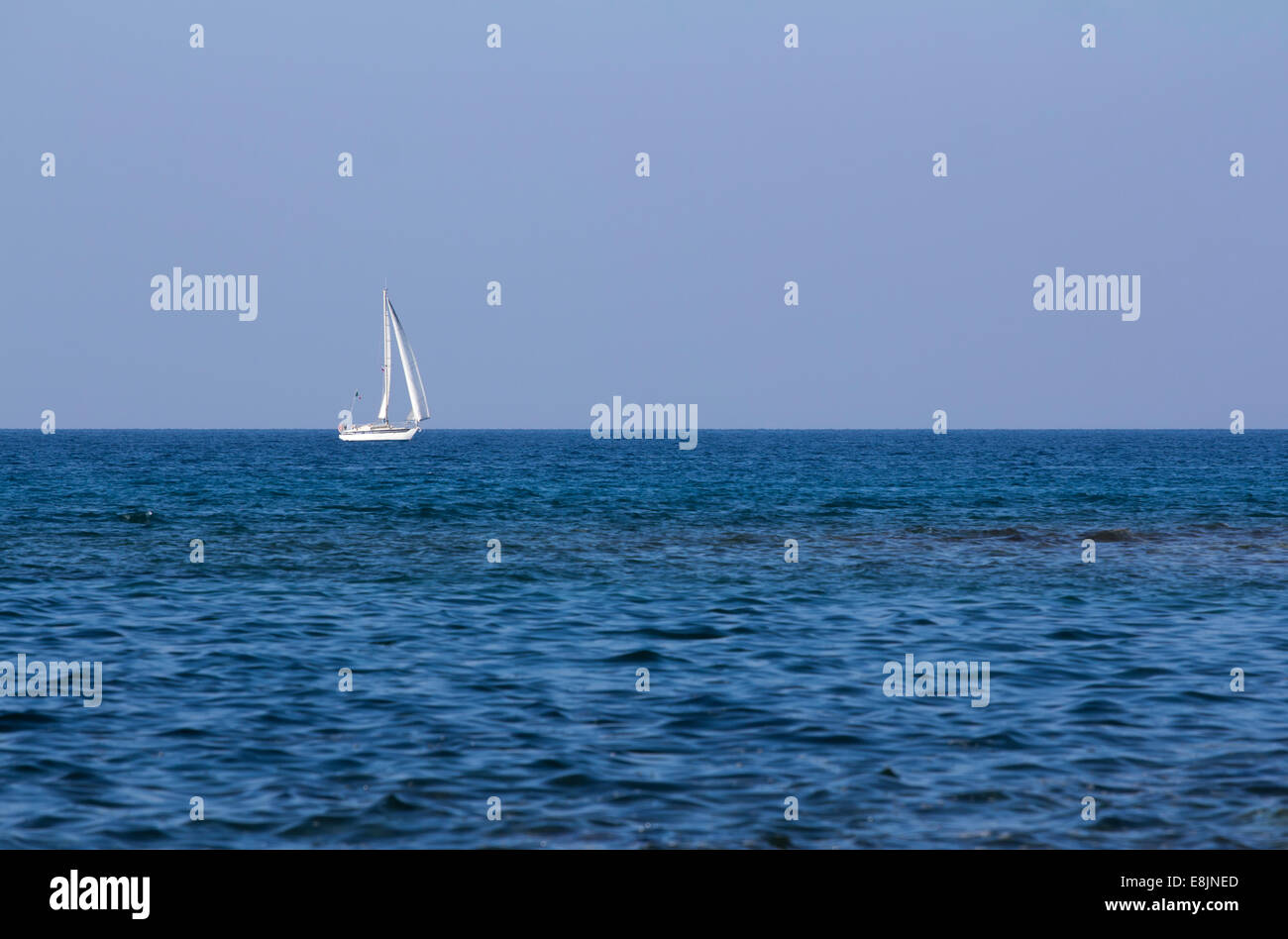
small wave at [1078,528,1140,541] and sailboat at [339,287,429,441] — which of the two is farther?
sailboat at [339,287,429,441]

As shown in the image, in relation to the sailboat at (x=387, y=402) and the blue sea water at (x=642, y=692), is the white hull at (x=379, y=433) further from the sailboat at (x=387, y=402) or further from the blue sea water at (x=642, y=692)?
the blue sea water at (x=642, y=692)

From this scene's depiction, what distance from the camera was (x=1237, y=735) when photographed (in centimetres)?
1416

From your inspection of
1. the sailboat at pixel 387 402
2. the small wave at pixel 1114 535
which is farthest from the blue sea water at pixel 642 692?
the sailboat at pixel 387 402

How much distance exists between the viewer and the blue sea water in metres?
11.1

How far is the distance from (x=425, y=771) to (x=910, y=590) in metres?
17.2

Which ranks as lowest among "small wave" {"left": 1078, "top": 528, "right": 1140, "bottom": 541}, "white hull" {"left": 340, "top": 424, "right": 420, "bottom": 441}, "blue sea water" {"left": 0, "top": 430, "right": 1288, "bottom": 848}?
"blue sea water" {"left": 0, "top": 430, "right": 1288, "bottom": 848}

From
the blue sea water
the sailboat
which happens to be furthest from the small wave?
the sailboat

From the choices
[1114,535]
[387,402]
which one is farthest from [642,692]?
[387,402]

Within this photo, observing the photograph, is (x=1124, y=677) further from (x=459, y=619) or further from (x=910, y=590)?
(x=459, y=619)

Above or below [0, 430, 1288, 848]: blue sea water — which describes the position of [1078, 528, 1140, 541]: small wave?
above

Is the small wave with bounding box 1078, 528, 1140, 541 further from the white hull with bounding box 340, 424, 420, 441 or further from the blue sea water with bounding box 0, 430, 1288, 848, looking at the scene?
the white hull with bounding box 340, 424, 420, 441

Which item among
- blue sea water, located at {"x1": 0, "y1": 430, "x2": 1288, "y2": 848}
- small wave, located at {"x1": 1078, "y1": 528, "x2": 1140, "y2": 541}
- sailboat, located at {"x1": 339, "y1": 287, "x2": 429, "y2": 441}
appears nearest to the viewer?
blue sea water, located at {"x1": 0, "y1": 430, "x2": 1288, "y2": 848}

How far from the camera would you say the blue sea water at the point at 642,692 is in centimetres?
1111
